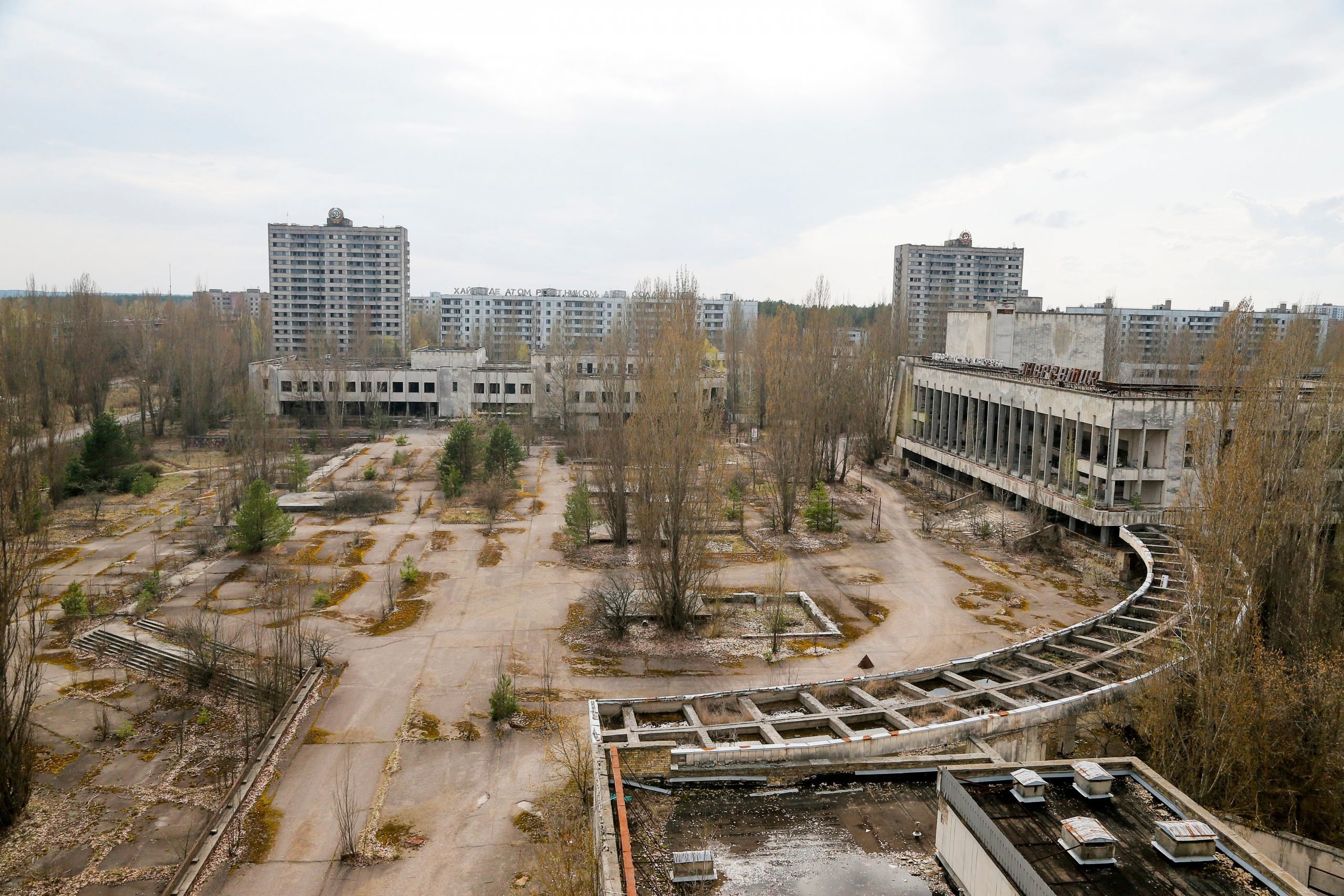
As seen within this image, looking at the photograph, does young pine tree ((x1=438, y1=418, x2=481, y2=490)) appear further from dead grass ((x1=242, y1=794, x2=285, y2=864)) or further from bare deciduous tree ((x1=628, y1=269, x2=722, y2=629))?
dead grass ((x1=242, y1=794, x2=285, y2=864))

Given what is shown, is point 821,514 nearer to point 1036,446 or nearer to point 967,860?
point 1036,446

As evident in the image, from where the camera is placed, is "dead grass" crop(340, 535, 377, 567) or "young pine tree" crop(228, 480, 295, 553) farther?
"dead grass" crop(340, 535, 377, 567)

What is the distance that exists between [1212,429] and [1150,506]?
1172 cm

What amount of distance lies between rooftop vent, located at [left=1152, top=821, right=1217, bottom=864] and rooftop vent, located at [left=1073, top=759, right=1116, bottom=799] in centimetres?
109

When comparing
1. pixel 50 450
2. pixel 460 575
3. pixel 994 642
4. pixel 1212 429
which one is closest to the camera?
pixel 1212 429

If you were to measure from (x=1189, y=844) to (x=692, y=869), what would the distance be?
5522 millimetres

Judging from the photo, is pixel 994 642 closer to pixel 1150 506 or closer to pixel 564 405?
pixel 1150 506

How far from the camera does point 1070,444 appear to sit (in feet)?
113

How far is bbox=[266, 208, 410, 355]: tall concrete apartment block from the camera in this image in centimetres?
10675

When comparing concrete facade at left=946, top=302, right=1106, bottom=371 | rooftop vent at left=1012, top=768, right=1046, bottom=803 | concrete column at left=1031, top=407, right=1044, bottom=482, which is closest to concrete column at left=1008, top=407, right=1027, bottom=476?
concrete column at left=1031, top=407, right=1044, bottom=482

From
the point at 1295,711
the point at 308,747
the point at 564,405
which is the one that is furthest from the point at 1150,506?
the point at 564,405

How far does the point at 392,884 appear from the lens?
12.8 meters

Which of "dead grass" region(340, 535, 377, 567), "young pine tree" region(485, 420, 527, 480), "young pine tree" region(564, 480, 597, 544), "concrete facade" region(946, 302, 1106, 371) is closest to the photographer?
"dead grass" region(340, 535, 377, 567)

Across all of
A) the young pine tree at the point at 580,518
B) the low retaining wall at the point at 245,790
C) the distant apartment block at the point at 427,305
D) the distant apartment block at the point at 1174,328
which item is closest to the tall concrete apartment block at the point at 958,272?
the distant apartment block at the point at 1174,328
